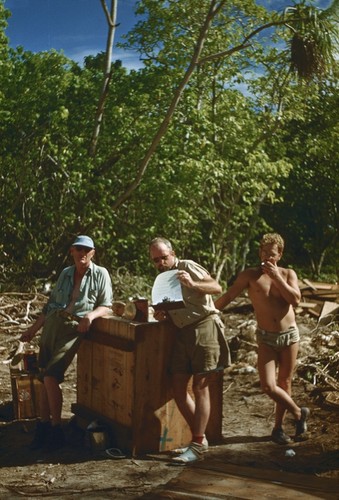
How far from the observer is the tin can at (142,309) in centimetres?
626

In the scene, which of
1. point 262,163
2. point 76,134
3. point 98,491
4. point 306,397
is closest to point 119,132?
point 76,134

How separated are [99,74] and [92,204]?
3.10 meters

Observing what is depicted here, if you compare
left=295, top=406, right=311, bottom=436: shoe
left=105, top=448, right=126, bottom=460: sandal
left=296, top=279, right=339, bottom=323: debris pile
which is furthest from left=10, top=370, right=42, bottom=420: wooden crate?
left=296, top=279, right=339, bottom=323: debris pile

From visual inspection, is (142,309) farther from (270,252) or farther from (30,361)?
(30,361)

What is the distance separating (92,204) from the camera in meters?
14.3

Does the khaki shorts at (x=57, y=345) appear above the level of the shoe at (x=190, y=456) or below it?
above

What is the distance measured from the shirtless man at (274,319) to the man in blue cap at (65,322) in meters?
1.06

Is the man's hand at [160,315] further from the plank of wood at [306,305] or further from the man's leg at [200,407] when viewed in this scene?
the plank of wood at [306,305]

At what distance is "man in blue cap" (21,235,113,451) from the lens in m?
6.48

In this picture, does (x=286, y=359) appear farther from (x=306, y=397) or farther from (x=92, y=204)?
(x=92, y=204)

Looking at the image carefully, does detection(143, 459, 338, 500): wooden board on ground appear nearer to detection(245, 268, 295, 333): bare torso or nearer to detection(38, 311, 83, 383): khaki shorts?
detection(245, 268, 295, 333): bare torso

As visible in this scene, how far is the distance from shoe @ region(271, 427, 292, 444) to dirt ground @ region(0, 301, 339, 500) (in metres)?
0.07

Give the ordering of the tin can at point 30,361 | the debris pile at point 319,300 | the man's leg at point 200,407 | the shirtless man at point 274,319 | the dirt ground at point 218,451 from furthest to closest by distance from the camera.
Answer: the debris pile at point 319,300, the tin can at point 30,361, the shirtless man at point 274,319, the man's leg at point 200,407, the dirt ground at point 218,451

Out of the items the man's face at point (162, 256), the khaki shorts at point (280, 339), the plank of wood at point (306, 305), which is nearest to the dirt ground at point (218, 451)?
the khaki shorts at point (280, 339)
